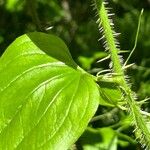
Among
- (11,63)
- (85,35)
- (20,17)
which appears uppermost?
(11,63)

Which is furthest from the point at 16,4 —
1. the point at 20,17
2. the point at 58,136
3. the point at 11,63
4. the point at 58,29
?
the point at 58,136

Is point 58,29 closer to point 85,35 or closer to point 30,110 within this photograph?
point 85,35

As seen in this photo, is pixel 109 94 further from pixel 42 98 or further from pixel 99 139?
pixel 99 139

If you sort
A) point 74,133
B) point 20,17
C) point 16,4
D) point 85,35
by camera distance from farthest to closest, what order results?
point 85,35 → point 20,17 → point 16,4 → point 74,133

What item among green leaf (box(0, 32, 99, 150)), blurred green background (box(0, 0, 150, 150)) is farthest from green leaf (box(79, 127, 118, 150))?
green leaf (box(0, 32, 99, 150))

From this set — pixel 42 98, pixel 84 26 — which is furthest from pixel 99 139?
pixel 84 26

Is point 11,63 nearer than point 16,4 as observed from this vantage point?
Yes

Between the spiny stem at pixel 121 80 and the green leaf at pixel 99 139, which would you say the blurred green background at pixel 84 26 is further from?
the spiny stem at pixel 121 80
